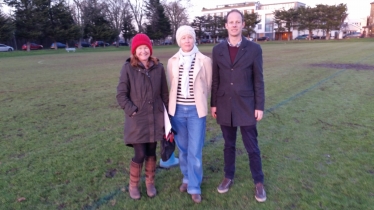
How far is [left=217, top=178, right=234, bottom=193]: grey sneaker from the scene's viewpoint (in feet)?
10.5

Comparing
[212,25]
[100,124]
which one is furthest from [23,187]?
[212,25]

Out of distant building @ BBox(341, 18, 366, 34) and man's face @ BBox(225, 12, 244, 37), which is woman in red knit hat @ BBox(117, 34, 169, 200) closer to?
man's face @ BBox(225, 12, 244, 37)

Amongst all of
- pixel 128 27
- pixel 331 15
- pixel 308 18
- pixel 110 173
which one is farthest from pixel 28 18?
pixel 331 15

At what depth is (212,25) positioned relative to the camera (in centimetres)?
6800

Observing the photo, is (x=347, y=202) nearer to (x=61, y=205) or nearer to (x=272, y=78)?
(x=61, y=205)

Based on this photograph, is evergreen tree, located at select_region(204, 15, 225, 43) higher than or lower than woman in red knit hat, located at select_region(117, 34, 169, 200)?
higher

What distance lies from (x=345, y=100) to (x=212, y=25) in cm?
6319

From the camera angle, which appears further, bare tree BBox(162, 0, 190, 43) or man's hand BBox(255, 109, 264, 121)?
bare tree BBox(162, 0, 190, 43)

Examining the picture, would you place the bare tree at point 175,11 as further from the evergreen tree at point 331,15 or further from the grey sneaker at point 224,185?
the grey sneaker at point 224,185

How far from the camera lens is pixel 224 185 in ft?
10.6

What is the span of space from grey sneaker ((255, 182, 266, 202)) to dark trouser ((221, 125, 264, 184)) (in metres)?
0.05

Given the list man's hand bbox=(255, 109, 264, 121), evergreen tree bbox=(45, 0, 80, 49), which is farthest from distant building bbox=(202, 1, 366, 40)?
man's hand bbox=(255, 109, 264, 121)

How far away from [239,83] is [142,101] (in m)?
0.93

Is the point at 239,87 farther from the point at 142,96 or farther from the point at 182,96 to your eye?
the point at 142,96
